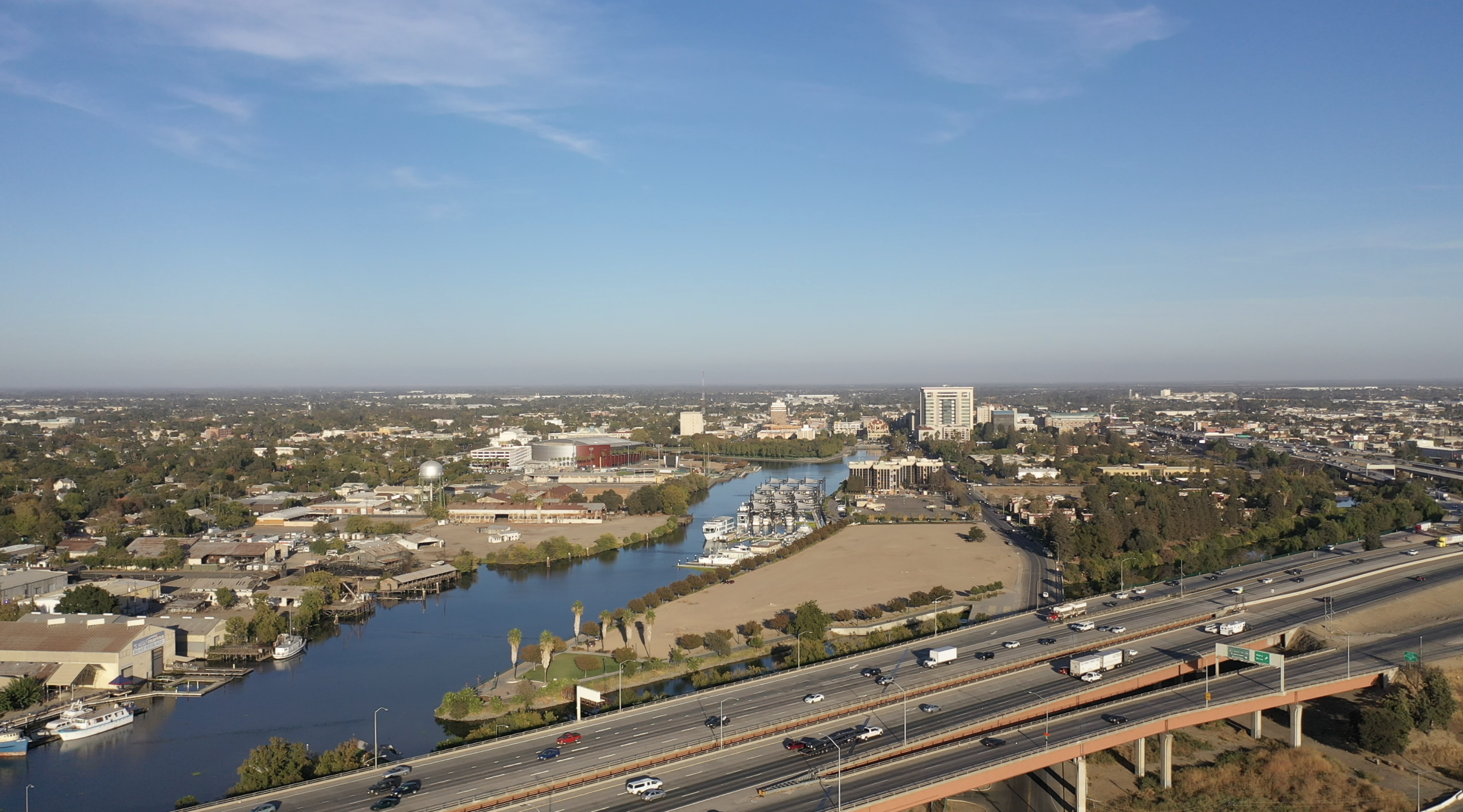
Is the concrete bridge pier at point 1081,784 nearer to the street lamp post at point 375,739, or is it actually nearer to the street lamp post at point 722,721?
the street lamp post at point 722,721

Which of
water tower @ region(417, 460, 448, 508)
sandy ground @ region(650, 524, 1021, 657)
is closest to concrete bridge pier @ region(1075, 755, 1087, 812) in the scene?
sandy ground @ region(650, 524, 1021, 657)

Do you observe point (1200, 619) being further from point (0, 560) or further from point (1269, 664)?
point (0, 560)

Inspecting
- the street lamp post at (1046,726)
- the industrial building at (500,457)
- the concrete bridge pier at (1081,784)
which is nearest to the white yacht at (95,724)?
the street lamp post at (1046,726)

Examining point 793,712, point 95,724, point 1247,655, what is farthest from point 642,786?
point 95,724

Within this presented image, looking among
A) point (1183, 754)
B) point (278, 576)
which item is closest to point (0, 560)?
point (278, 576)

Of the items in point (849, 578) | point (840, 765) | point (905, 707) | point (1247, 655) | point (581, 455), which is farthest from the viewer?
point (581, 455)

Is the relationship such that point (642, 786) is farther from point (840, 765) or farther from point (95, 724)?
point (95, 724)
